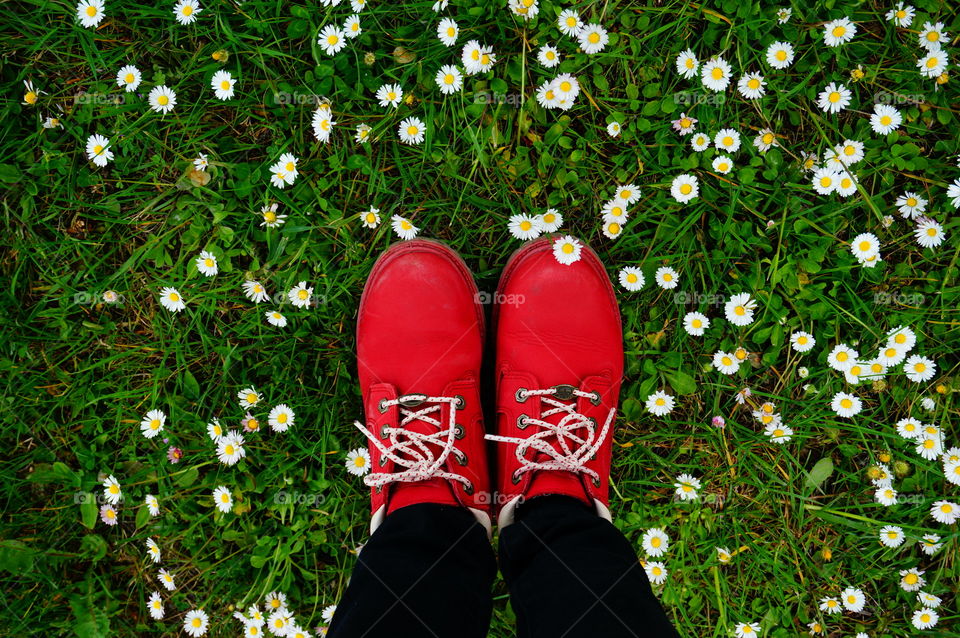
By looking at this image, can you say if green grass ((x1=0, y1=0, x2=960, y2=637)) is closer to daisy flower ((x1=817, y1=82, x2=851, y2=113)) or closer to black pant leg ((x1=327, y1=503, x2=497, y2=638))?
daisy flower ((x1=817, y1=82, x2=851, y2=113))

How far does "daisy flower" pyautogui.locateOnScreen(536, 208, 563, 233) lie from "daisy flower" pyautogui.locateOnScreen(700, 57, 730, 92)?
0.60 meters

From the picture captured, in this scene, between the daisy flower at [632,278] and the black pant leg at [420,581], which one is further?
the daisy flower at [632,278]

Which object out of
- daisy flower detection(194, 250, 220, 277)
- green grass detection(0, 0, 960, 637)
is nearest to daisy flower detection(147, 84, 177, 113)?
green grass detection(0, 0, 960, 637)

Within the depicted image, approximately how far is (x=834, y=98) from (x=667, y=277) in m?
0.73

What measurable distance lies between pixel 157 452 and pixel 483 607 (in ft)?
3.95

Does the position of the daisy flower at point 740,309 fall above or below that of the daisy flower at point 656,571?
above

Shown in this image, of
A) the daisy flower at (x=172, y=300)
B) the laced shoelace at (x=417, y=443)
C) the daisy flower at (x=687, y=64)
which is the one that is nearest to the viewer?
the laced shoelace at (x=417, y=443)

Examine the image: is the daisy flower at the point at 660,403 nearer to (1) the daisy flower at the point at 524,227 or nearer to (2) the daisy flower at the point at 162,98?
(1) the daisy flower at the point at 524,227

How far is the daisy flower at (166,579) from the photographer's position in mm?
1838

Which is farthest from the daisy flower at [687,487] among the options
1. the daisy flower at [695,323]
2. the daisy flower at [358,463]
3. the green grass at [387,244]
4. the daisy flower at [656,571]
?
the daisy flower at [358,463]

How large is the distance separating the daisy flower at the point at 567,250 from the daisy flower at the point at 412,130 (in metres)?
0.53

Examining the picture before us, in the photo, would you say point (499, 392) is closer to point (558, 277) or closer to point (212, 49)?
point (558, 277)

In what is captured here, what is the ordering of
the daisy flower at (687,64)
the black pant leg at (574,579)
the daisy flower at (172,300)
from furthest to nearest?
the daisy flower at (172,300)
the daisy flower at (687,64)
the black pant leg at (574,579)

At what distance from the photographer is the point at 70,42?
179 cm
